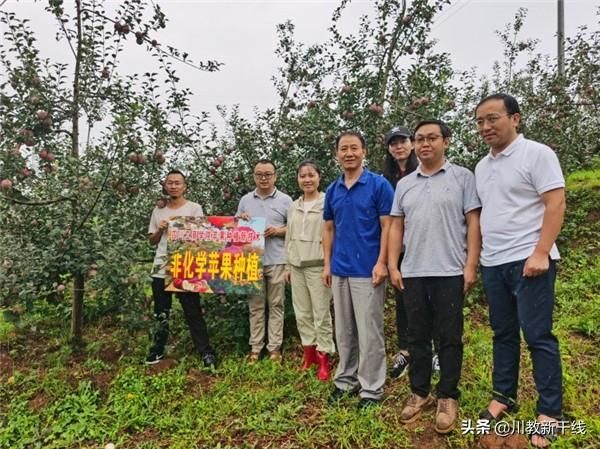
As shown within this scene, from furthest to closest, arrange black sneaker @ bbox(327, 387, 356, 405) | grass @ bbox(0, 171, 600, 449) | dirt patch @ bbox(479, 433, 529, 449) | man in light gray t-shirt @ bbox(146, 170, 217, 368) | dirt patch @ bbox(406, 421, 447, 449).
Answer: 1. man in light gray t-shirt @ bbox(146, 170, 217, 368)
2. black sneaker @ bbox(327, 387, 356, 405)
3. grass @ bbox(0, 171, 600, 449)
4. dirt patch @ bbox(406, 421, 447, 449)
5. dirt patch @ bbox(479, 433, 529, 449)

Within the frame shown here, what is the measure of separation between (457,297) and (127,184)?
259 centimetres

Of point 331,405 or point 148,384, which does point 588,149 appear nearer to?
point 331,405

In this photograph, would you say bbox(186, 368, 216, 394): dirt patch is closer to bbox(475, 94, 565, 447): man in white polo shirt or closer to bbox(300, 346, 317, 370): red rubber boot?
bbox(300, 346, 317, 370): red rubber boot

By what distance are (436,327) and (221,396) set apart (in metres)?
1.61

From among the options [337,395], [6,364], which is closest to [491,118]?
[337,395]

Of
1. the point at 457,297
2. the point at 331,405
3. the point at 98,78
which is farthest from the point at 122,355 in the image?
the point at 457,297

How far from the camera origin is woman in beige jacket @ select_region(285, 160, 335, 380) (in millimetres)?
3244

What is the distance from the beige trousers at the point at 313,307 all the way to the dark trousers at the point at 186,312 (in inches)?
32.9

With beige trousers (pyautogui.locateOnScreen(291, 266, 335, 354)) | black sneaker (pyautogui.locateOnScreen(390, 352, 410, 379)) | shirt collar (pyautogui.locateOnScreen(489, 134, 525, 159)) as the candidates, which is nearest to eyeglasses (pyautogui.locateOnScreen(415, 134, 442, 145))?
shirt collar (pyautogui.locateOnScreen(489, 134, 525, 159))

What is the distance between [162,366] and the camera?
3.50m

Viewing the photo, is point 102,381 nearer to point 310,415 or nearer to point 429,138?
point 310,415

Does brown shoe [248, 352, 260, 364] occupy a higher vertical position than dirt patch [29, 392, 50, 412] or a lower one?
higher

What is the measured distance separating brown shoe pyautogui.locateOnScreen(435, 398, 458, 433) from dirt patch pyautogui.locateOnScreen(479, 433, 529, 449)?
0.17 metres

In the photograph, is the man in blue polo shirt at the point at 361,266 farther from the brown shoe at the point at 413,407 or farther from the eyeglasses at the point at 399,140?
the eyeglasses at the point at 399,140
